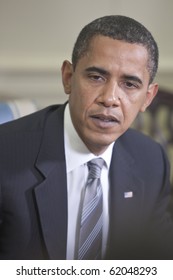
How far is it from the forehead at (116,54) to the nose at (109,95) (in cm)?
3

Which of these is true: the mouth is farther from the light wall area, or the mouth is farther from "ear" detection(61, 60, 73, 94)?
the light wall area

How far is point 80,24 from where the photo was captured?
738mm

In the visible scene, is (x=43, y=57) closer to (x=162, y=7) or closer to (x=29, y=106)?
(x=29, y=106)

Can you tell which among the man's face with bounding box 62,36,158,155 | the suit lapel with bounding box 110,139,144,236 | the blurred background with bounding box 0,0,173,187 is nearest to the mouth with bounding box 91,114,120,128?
the man's face with bounding box 62,36,158,155

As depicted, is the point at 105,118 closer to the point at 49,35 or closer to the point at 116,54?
the point at 116,54

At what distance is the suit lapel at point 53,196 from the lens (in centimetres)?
57

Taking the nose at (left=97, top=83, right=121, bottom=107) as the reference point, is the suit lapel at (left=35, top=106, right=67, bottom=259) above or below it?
below

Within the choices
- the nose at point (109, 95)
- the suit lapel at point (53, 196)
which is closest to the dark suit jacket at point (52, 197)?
the suit lapel at point (53, 196)

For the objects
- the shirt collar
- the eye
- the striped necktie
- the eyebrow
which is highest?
the eyebrow

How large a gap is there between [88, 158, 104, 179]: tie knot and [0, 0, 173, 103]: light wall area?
0.24 metres

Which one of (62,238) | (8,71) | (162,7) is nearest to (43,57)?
(8,71)

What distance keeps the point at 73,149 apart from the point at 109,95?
133 millimetres

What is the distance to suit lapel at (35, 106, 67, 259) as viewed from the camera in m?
0.57

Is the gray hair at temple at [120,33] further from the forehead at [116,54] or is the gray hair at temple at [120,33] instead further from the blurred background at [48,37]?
the blurred background at [48,37]
